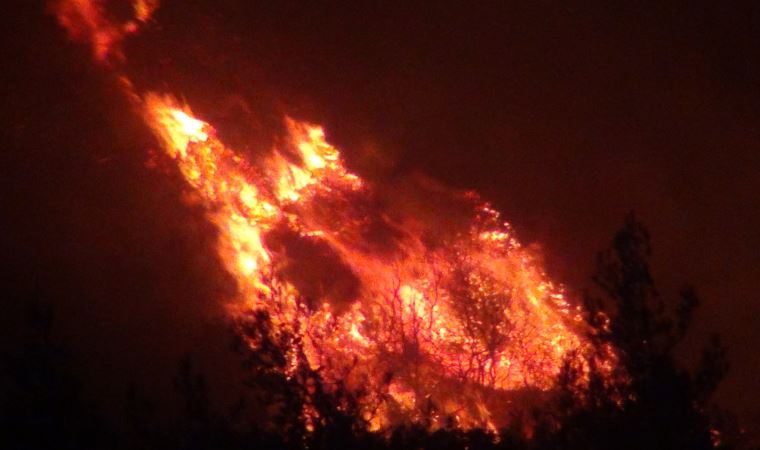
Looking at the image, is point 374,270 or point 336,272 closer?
point 374,270

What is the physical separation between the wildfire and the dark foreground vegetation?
6899 millimetres

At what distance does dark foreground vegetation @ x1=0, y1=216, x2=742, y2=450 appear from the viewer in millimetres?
7410

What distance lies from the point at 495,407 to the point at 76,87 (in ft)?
54.5

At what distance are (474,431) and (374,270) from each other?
47.2ft

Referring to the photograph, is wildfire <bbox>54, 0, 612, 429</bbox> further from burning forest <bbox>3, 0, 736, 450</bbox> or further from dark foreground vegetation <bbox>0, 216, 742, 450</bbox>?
dark foreground vegetation <bbox>0, 216, 742, 450</bbox>

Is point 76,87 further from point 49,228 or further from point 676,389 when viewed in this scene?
point 676,389

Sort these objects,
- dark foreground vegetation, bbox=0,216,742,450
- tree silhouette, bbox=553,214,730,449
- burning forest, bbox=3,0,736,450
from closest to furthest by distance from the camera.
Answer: tree silhouette, bbox=553,214,730,449, dark foreground vegetation, bbox=0,216,742,450, burning forest, bbox=3,0,736,450

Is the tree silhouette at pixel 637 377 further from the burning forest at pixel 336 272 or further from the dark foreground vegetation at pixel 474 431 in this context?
the burning forest at pixel 336 272

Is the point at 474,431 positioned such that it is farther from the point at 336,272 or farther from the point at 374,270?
the point at 336,272

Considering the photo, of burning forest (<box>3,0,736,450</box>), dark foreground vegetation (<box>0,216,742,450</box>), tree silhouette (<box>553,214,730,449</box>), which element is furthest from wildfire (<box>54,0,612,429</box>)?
tree silhouette (<box>553,214,730,449</box>)

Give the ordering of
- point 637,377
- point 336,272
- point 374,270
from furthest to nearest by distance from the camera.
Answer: point 336,272
point 374,270
point 637,377

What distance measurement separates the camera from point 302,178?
77.9 ft

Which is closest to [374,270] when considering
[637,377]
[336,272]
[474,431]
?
[336,272]

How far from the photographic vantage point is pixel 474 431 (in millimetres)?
8789
